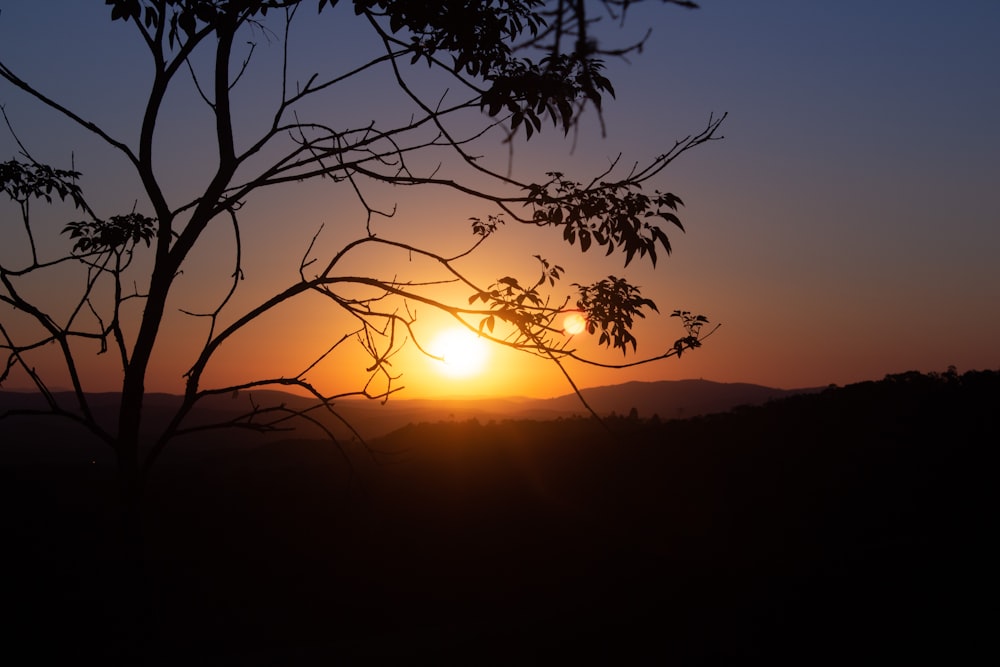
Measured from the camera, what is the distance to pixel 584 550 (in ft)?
41.2

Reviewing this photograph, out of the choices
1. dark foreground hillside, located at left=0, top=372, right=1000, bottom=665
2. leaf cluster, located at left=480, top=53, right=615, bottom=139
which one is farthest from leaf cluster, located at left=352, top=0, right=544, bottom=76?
dark foreground hillside, located at left=0, top=372, right=1000, bottom=665

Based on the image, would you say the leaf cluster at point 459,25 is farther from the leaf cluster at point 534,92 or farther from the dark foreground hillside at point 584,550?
the dark foreground hillside at point 584,550

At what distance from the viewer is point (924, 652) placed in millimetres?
8102

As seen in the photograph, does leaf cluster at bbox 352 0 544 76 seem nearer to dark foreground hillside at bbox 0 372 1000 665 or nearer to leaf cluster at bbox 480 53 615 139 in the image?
leaf cluster at bbox 480 53 615 139

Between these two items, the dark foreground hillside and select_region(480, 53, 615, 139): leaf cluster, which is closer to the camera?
select_region(480, 53, 615, 139): leaf cluster

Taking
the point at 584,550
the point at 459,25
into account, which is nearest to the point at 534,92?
the point at 459,25

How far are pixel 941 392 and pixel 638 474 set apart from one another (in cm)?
636

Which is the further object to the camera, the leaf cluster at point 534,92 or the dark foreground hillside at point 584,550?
the dark foreground hillside at point 584,550

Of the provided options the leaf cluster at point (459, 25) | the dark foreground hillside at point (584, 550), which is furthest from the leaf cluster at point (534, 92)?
the dark foreground hillside at point (584, 550)

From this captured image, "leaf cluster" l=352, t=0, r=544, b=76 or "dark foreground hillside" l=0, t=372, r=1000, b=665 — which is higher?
"leaf cluster" l=352, t=0, r=544, b=76

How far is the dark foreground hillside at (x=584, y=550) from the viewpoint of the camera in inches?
365

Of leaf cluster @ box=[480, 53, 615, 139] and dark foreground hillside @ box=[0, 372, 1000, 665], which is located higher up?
leaf cluster @ box=[480, 53, 615, 139]

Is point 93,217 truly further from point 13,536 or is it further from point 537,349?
point 13,536

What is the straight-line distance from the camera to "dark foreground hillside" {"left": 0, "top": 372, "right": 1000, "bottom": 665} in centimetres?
928
